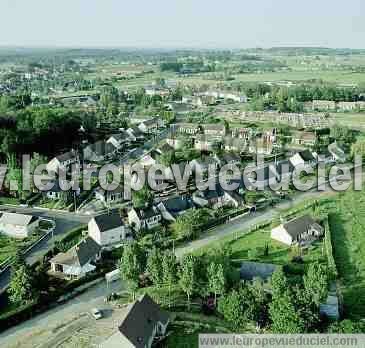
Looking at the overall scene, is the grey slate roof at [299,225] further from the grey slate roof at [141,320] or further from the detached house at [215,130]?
the detached house at [215,130]

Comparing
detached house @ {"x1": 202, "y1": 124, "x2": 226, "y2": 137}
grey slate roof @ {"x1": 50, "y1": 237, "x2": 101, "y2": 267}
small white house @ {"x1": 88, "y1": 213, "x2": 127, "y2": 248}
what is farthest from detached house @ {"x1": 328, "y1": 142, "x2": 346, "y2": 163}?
grey slate roof @ {"x1": 50, "y1": 237, "x2": 101, "y2": 267}

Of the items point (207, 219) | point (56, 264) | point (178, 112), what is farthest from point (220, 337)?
point (178, 112)

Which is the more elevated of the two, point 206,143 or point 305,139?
point 305,139

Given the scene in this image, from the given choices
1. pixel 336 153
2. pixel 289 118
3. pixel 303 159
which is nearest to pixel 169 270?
pixel 303 159

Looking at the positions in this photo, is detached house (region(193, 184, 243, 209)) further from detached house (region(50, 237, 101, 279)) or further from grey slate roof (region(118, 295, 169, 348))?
grey slate roof (region(118, 295, 169, 348))

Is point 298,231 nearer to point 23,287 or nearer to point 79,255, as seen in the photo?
point 79,255

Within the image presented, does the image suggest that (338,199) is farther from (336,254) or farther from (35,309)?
(35,309)

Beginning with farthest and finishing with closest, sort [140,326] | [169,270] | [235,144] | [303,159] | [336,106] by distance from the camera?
[336,106] → [235,144] → [303,159] → [169,270] → [140,326]
